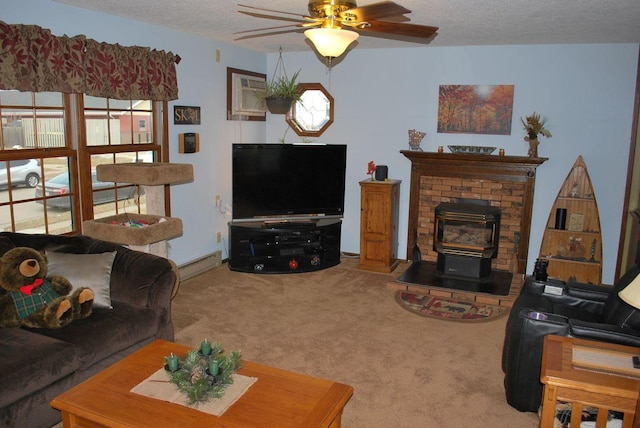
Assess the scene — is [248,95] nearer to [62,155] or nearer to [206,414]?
[62,155]

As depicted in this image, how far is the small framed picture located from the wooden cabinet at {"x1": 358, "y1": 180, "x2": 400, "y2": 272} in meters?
1.79

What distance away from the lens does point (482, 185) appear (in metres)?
5.58

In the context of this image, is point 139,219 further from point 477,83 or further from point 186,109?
point 477,83

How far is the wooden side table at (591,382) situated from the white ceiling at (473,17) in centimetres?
220

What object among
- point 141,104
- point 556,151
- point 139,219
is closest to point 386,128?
point 556,151

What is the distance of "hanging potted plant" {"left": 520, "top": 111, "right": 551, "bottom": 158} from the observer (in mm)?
5168

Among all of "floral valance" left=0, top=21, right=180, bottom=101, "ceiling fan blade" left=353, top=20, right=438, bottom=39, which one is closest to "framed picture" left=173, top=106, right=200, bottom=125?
"floral valance" left=0, top=21, right=180, bottom=101

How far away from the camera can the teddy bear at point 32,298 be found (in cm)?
297

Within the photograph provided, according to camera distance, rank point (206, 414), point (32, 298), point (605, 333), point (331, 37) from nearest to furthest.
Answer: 1. point (206, 414)
2. point (331, 37)
3. point (605, 333)
4. point (32, 298)

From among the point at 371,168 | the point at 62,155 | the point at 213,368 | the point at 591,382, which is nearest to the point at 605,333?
the point at 591,382

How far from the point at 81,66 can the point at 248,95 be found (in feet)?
7.86

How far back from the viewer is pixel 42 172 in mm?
3857

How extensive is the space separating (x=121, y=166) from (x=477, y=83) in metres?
3.69

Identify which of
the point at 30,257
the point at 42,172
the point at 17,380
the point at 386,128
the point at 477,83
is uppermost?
the point at 477,83
